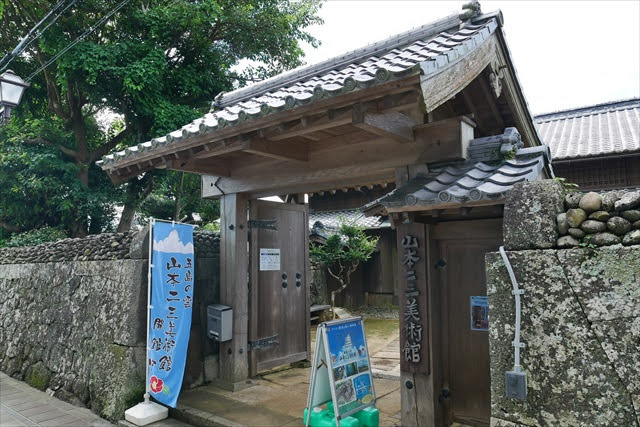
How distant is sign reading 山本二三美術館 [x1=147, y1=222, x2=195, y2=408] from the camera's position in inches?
226

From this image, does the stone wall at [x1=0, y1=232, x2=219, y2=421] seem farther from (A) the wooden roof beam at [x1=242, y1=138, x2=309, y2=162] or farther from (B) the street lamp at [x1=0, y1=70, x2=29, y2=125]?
(B) the street lamp at [x1=0, y1=70, x2=29, y2=125]

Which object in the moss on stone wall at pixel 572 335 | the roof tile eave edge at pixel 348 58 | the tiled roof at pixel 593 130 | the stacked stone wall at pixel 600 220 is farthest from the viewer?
the tiled roof at pixel 593 130

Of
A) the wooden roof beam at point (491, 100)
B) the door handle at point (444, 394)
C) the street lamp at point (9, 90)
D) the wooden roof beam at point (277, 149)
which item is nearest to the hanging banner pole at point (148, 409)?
the wooden roof beam at point (277, 149)

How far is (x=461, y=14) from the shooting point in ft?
17.6

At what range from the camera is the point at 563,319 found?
9.32ft

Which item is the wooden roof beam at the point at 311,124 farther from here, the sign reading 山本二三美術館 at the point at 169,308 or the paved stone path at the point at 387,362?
the paved stone path at the point at 387,362

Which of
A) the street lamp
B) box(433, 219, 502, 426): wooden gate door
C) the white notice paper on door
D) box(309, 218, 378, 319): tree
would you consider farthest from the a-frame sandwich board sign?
box(309, 218, 378, 319): tree

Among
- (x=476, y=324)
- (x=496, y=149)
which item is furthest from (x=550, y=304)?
(x=496, y=149)

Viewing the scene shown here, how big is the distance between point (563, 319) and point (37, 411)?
23.8 ft

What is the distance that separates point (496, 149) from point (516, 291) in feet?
6.86

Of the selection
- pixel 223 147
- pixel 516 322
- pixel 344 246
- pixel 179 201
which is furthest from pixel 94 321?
pixel 344 246

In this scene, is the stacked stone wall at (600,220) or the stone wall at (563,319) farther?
the stacked stone wall at (600,220)

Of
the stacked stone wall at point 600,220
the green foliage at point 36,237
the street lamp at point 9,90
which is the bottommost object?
the stacked stone wall at point 600,220

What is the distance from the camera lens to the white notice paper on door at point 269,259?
7.15m
